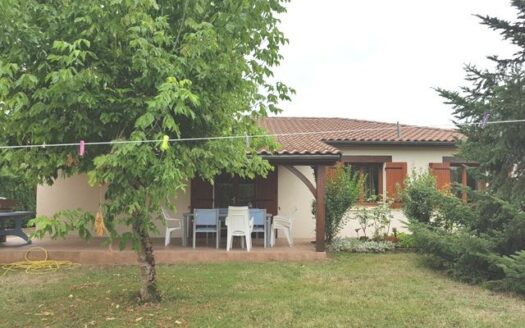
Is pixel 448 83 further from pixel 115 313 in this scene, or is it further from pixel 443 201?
pixel 115 313

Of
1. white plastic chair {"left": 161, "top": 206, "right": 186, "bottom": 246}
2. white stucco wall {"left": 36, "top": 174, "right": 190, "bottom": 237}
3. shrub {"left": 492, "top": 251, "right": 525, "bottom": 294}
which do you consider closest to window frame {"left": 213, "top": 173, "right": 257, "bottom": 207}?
white stucco wall {"left": 36, "top": 174, "right": 190, "bottom": 237}

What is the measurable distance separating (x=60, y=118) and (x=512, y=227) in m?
6.41

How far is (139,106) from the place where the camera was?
16.4ft

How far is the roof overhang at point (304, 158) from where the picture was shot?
984 centimetres

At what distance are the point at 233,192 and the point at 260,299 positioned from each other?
20.2 feet

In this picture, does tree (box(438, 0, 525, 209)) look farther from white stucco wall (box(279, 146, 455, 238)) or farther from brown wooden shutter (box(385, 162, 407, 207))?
brown wooden shutter (box(385, 162, 407, 207))

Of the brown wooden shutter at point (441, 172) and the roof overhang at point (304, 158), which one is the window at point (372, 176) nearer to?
the brown wooden shutter at point (441, 172)

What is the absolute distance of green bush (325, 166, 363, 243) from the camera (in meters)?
10.8

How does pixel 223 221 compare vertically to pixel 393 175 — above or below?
below

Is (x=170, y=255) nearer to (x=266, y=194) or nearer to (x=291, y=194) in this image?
(x=266, y=194)

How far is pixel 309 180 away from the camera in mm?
11828

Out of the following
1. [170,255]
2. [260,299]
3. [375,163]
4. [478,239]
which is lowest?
[260,299]

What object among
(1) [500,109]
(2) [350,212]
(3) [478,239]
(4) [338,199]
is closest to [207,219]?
(4) [338,199]

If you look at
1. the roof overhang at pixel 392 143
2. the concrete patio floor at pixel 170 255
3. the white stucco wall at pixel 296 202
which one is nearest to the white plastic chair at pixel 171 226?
the concrete patio floor at pixel 170 255
